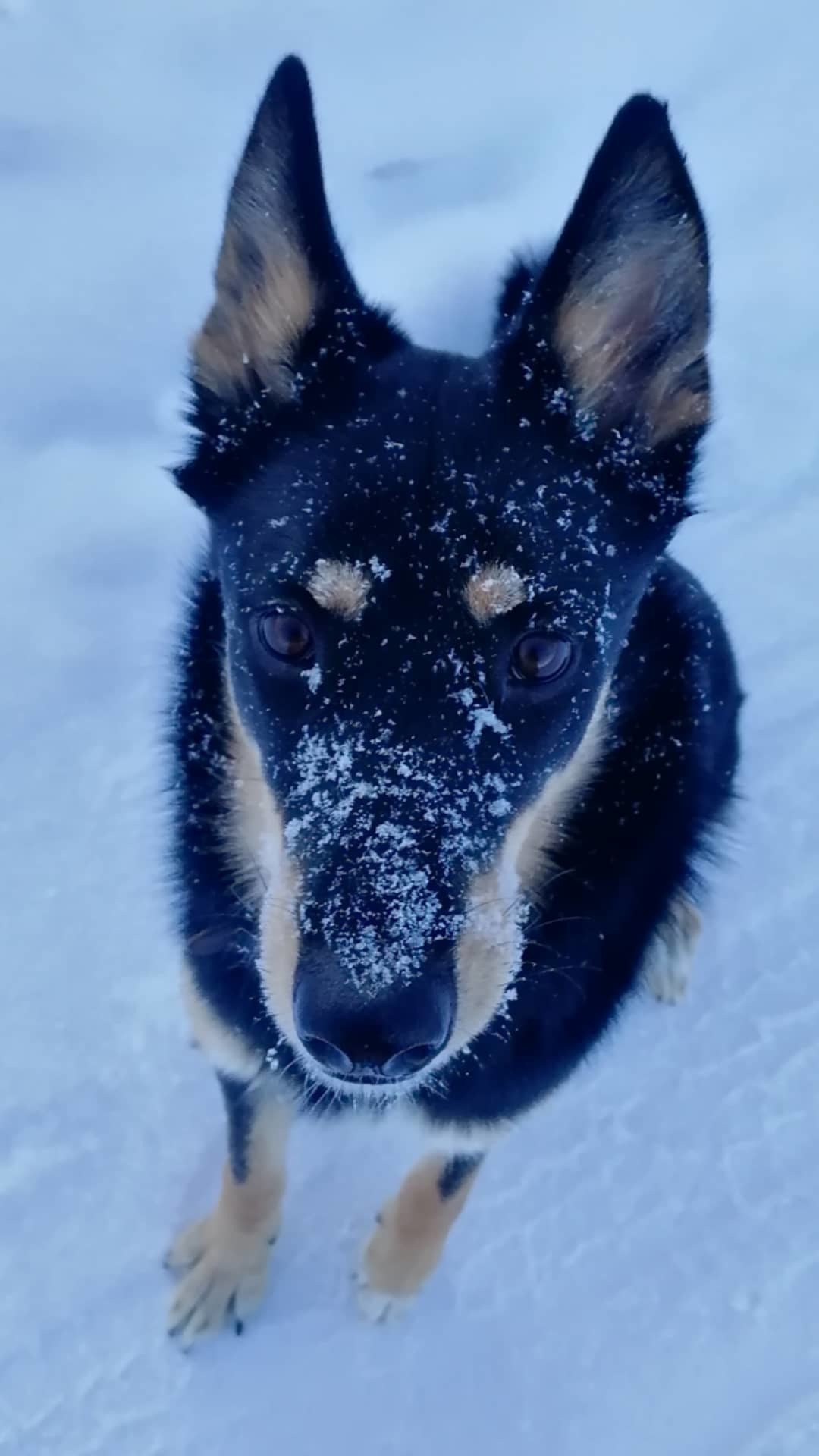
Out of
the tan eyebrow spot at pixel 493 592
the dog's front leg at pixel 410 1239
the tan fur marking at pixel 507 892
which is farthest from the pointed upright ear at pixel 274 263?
the dog's front leg at pixel 410 1239

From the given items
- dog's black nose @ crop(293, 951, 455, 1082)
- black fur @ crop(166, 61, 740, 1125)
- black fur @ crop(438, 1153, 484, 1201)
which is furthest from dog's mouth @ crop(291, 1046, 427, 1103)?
black fur @ crop(438, 1153, 484, 1201)

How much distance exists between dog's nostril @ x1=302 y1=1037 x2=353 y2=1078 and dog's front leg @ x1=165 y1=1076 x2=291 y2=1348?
2.59 feet

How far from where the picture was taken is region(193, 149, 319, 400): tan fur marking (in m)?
1.59

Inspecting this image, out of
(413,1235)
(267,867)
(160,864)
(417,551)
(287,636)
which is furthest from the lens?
(160,864)

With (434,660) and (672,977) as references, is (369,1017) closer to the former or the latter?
(434,660)

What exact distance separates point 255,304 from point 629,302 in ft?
1.89

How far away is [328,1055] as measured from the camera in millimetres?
1378

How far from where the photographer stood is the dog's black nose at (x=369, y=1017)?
52.0 inches

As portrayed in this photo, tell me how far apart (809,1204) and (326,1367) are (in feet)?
3.78

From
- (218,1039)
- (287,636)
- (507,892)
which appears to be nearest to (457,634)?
(287,636)

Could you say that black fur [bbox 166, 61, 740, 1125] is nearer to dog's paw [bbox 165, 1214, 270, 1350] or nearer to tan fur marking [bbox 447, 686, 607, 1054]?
tan fur marking [bbox 447, 686, 607, 1054]

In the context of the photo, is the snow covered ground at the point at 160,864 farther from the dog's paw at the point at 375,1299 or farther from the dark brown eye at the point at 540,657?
the dark brown eye at the point at 540,657

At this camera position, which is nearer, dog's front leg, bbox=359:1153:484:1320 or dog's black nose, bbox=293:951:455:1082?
dog's black nose, bbox=293:951:455:1082

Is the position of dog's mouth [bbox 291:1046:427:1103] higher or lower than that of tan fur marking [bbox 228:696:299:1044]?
lower
